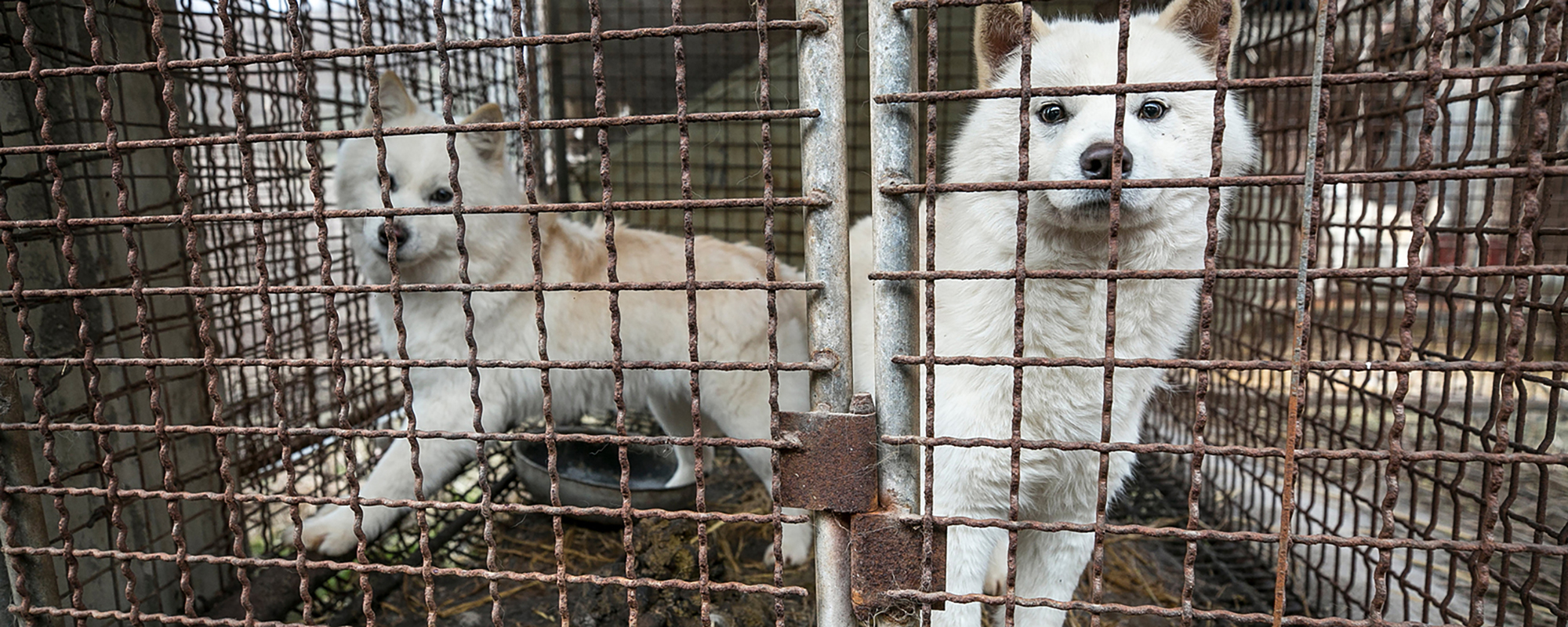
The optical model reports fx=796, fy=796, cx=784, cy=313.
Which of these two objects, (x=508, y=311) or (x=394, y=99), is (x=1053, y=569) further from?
(x=394, y=99)

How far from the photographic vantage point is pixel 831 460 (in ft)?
5.20

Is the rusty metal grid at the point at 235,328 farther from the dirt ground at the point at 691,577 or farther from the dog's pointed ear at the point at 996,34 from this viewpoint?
the dog's pointed ear at the point at 996,34

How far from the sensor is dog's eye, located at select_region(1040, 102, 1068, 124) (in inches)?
75.5

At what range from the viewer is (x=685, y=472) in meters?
4.04

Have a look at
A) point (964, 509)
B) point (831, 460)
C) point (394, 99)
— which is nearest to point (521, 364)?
point (831, 460)

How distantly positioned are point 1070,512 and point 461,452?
221cm

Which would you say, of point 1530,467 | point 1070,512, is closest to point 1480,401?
point 1530,467

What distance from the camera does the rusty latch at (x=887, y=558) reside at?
1606 millimetres

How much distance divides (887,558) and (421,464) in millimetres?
2148

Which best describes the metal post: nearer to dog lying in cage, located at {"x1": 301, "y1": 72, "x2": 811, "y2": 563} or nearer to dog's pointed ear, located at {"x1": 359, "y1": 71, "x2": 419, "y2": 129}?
dog lying in cage, located at {"x1": 301, "y1": 72, "x2": 811, "y2": 563}

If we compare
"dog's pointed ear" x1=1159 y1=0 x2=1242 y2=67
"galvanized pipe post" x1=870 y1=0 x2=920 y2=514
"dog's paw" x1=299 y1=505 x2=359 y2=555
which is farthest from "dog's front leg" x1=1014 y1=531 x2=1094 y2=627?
"dog's paw" x1=299 y1=505 x2=359 y2=555

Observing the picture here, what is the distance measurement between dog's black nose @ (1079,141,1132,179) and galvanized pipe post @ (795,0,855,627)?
0.51m

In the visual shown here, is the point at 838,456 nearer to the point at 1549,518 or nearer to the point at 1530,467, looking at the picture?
the point at 1549,518

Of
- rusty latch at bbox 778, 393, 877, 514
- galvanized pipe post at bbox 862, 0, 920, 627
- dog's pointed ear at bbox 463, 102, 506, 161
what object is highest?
dog's pointed ear at bbox 463, 102, 506, 161
